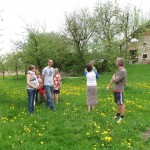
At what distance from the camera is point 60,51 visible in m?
51.9

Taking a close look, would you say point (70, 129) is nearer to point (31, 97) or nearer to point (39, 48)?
point (31, 97)

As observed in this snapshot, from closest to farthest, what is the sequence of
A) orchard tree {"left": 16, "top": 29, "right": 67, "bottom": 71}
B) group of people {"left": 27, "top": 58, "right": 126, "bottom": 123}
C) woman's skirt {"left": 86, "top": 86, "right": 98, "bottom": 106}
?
group of people {"left": 27, "top": 58, "right": 126, "bottom": 123} < woman's skirt {"left": 86, "top": 86, "right": 98, "bottom": 106} < orchard tree {"left": 16, "top": 29, "right": 67, "bottom": 71}

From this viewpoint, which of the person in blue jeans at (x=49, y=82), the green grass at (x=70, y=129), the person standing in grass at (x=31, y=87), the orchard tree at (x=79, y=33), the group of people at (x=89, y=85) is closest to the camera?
the green grass at (x=70, y=129)

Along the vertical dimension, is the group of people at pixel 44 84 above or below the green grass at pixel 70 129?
above

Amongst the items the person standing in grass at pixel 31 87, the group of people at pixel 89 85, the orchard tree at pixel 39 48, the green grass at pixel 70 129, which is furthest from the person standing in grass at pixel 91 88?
the orchard tree at pixel 39 48

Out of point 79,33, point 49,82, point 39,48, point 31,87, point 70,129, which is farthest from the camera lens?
point 79,33

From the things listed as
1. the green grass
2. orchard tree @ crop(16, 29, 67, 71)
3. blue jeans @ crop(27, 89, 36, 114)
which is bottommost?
the green grass

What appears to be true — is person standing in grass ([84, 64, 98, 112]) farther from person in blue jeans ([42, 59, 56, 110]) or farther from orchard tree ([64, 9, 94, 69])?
orchard tree ([64, 9, 94, 69])

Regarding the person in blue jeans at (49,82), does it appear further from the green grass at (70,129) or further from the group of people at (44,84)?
the green grass at (70,129)

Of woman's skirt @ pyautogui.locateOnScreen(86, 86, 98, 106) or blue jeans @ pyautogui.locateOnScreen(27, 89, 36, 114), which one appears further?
woman's skirt @ pyautogui.locateOnScreen(86, 86, 98, 106)

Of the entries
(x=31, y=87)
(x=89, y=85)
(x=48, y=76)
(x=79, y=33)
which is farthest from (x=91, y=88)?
(x=79, y=33)

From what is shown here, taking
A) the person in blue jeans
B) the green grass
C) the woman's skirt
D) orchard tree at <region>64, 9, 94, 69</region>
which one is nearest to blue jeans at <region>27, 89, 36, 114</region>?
the green grass

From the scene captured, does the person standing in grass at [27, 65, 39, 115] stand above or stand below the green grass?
above

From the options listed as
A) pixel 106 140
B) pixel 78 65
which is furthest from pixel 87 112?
pixel 78 65
